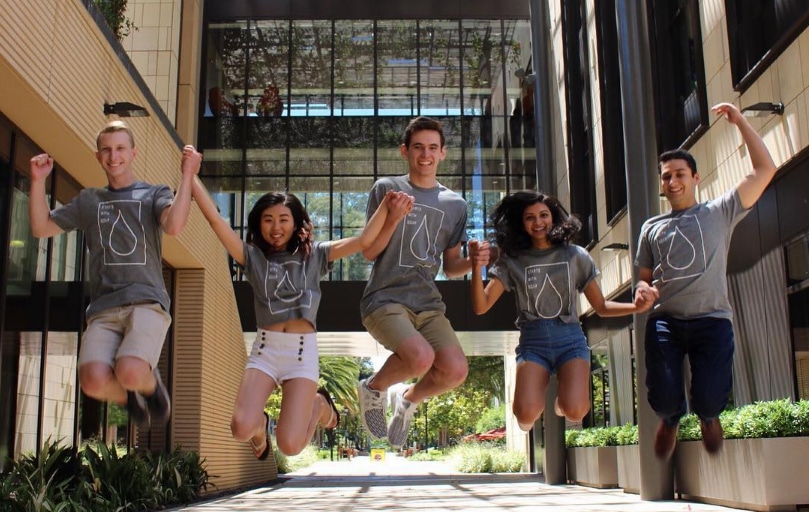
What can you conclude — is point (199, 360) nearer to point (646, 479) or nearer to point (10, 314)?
point (10, 314)

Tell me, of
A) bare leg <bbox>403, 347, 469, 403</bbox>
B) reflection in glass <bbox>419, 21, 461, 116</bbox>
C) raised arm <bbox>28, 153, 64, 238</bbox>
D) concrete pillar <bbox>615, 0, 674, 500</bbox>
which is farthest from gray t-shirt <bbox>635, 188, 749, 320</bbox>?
reflection in glass <bbox>419, 21, 461, 116</bbox>

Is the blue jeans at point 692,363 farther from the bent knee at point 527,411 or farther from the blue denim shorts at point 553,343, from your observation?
the bent knee at point 527,411

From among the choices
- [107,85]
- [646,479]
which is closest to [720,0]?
[646,479]

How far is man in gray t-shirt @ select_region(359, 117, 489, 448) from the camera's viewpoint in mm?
5867

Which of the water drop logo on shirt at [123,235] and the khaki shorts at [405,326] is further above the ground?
the water drop logo on shirt at [123,235]

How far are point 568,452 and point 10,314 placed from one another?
528 inches

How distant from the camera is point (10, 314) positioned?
10.6 meters

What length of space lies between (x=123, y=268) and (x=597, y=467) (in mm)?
13958

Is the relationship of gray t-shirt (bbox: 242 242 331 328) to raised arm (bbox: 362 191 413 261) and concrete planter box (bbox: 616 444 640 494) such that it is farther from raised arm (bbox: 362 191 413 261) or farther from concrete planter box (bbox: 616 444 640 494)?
concrete planter box (bbox: 616 444 640 494)

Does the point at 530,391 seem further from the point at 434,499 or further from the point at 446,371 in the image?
the point at 434,499

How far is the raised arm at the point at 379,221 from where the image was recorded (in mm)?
5512

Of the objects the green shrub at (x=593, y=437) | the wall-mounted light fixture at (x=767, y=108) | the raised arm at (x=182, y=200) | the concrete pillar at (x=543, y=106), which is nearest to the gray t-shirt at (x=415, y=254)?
the raised arm at (x=182, y=200)

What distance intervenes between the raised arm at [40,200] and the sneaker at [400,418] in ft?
8.26

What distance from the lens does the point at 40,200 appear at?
18.9 ft
